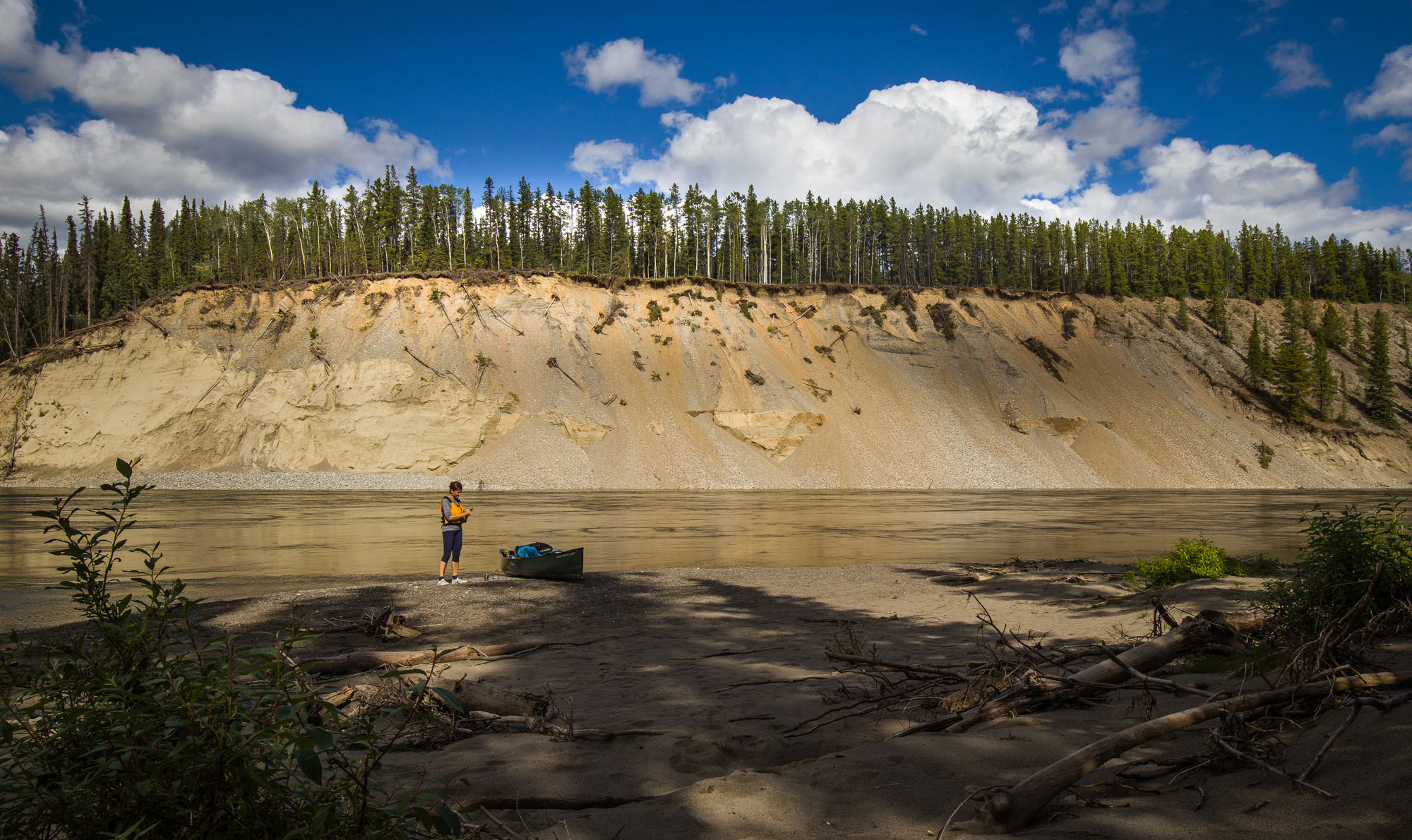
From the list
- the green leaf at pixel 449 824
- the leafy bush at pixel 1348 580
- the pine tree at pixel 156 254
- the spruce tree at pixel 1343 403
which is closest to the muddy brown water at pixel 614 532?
the green leaf at pixel 449 824

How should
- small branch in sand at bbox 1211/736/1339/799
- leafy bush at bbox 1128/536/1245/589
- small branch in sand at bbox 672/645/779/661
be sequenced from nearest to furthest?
1. small branch in sand at bbox 1211/736/1339/799
2. small branch in sand at bbox 672/645/779/661
3. leafy bush at bbox 1128/536/1245/589

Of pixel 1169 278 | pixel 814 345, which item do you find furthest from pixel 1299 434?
pixel 814 345

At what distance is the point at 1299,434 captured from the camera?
198 ft

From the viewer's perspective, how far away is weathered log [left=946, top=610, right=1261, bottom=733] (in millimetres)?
4867

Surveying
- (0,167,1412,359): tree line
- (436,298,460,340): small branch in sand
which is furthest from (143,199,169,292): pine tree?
(436,298,460,340): small branch in sand

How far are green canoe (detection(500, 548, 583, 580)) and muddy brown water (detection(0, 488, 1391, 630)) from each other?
2.27 metres

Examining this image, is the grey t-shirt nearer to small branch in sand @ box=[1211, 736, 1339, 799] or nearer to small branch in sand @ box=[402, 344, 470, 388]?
small branch in sand @ box=[1211, 736, 1339, 799]

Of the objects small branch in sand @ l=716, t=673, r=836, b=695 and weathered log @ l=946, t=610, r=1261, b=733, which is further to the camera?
small branch in sand @ l=716, t=673, r=836, b=695

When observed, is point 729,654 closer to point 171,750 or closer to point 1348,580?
point 1348,580

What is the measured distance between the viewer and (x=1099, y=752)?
Result: 349 centimetres

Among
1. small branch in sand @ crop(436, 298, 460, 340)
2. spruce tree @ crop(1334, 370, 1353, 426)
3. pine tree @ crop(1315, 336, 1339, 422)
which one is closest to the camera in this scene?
small branch in sand @ crop(436, 298, 460, 340)

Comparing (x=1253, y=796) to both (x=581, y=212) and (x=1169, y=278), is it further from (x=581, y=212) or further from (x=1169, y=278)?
(x=1169, y=278)

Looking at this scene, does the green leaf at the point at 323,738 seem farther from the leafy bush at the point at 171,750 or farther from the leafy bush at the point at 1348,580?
the leafy bush at the point at 1348,580

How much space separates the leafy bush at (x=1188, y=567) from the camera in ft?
40.4
